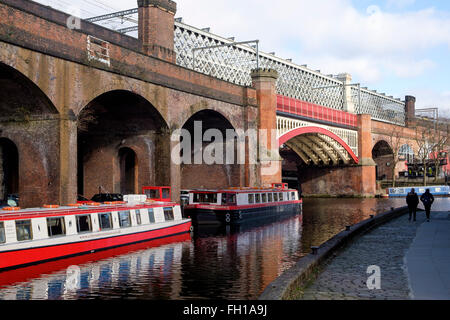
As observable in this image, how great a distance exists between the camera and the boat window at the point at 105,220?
756 inches

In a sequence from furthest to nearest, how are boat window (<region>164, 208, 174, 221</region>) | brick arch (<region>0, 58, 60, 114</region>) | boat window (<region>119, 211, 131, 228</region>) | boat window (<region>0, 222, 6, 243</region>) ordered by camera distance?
1. boat window (<region>164, 208, 174, 221</region>)
2. boat window (<region>119, 211, 131, 228</region>)
3. brick arch (<region>0, 58, 60, 114</region>)
4. boat window (<region>0, 222, 6, 243</region>)

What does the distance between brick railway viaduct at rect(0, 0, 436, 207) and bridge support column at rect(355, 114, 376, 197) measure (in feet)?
41.4

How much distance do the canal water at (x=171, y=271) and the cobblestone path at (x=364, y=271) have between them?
191 centimetres

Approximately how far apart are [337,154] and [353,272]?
5214 centimetres

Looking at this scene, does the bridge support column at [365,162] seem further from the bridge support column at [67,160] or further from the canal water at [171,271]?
the bridge support column at [67,160]

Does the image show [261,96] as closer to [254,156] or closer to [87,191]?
[254,156]

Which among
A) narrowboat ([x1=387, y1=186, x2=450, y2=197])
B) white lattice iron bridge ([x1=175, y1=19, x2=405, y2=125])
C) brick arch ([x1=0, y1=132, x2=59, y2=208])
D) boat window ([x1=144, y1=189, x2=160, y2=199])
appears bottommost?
narrowboat ([x1=387, y1=186, x2=450, y2=197])

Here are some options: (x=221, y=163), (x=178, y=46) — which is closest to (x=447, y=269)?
(x=221, y=163)

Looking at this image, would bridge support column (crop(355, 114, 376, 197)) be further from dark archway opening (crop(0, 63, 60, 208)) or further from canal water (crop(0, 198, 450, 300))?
dark archway opening (crop(0, 63, 60, 208))

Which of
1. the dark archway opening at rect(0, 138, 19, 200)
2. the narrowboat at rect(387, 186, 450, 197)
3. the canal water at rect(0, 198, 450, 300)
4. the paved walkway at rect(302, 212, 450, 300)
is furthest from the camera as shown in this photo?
the narrowboat at rect(387, 186, 450, 197)

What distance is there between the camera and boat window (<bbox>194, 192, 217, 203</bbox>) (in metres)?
28.7

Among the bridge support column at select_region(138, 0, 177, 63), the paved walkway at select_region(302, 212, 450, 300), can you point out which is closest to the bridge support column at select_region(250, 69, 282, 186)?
the bridge support column at select_region(138, 0, 177, 63)

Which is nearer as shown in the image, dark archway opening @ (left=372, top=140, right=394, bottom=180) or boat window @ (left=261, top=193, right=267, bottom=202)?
boat window @ (left=261, top=193, right=267, bottom=202)

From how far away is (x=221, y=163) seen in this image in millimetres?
39750
